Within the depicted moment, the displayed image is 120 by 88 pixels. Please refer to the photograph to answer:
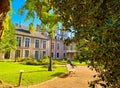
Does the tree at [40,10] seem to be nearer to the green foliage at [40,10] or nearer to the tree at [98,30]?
the green foliage at [40,10]

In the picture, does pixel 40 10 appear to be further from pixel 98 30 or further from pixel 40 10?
pixel 98 30

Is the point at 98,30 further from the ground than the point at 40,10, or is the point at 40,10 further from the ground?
the point at 40,10

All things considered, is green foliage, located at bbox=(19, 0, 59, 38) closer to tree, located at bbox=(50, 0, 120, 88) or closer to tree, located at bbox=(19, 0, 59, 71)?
tree, located at bbox=(19, 0, 59, 71)

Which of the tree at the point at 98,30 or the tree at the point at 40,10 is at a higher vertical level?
the tree at the point at 40,10

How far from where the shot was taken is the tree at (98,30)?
380 cm

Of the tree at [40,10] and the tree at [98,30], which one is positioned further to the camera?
the tree at [40,10]

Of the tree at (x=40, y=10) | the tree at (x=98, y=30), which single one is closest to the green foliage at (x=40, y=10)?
the tree at (x=40, y=10)

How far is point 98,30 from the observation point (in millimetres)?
3959

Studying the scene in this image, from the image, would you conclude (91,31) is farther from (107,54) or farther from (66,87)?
(66,87)

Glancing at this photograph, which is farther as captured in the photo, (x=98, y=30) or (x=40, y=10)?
(x=40, y=10)

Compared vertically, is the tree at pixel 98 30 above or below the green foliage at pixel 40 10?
below

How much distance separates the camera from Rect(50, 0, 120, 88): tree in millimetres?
3798

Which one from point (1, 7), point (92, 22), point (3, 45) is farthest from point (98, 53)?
point (3, 45)

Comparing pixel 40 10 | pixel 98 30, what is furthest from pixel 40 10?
pixel 98 30
